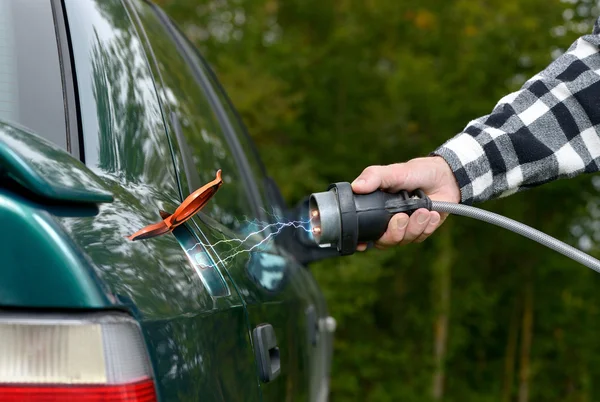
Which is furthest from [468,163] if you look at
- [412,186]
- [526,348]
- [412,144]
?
[526,348]

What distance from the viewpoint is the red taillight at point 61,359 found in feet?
3.26

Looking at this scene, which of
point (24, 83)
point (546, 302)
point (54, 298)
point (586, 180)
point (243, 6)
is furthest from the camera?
point (546, 302)

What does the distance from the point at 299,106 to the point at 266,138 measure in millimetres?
705

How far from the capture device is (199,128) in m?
2.01

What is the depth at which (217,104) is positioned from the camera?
8.16 ft

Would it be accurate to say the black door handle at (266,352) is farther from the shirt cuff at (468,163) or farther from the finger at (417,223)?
the shirt cuff at (468,163)

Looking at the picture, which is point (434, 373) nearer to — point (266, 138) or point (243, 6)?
point (266, 138)

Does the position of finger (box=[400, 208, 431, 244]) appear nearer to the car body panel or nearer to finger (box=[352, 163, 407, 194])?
finger (box=[352, 163, 407, 194])

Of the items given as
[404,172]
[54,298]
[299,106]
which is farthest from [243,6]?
[54,298]

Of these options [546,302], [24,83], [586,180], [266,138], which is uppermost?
[266,138]

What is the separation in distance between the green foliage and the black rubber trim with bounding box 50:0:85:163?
365 inches

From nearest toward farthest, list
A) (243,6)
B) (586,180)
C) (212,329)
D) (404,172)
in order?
(212,329), (404,172), (243,6), (586,180)

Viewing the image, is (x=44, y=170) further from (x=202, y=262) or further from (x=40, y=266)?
(x=202, y=262)

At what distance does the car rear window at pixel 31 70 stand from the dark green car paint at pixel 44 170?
0.19 meters
